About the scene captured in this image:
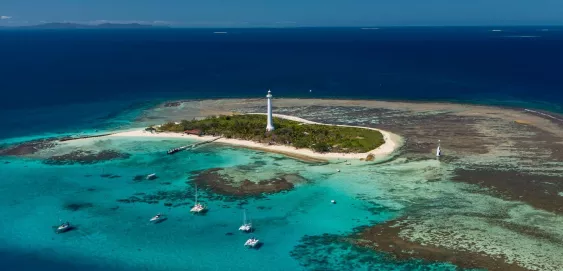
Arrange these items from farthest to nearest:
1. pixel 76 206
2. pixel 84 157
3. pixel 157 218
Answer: pixel 84 157 < pixel 76 206 < pixel 157 218

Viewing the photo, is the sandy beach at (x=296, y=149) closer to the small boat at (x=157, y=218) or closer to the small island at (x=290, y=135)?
the small island at (x=290, y=135)

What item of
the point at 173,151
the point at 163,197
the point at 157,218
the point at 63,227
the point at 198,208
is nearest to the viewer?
the point at 63,227

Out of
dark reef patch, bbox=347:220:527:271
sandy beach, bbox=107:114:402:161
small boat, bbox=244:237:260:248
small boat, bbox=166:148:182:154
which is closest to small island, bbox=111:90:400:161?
sandy beach, bbox=107:114:402:161

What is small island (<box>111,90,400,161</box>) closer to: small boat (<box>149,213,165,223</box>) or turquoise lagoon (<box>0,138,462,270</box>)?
turquoise lagoon (<box>0,138,462,270</box>)

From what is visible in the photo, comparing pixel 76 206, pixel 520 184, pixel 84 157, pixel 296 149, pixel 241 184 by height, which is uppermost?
pixel 296 149

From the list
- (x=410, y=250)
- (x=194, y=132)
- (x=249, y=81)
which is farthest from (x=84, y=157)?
(x=249, y=81)

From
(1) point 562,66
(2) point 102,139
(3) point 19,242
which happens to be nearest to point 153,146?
(2) point 102,139

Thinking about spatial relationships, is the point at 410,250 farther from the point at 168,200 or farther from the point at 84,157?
the point at 84,157
